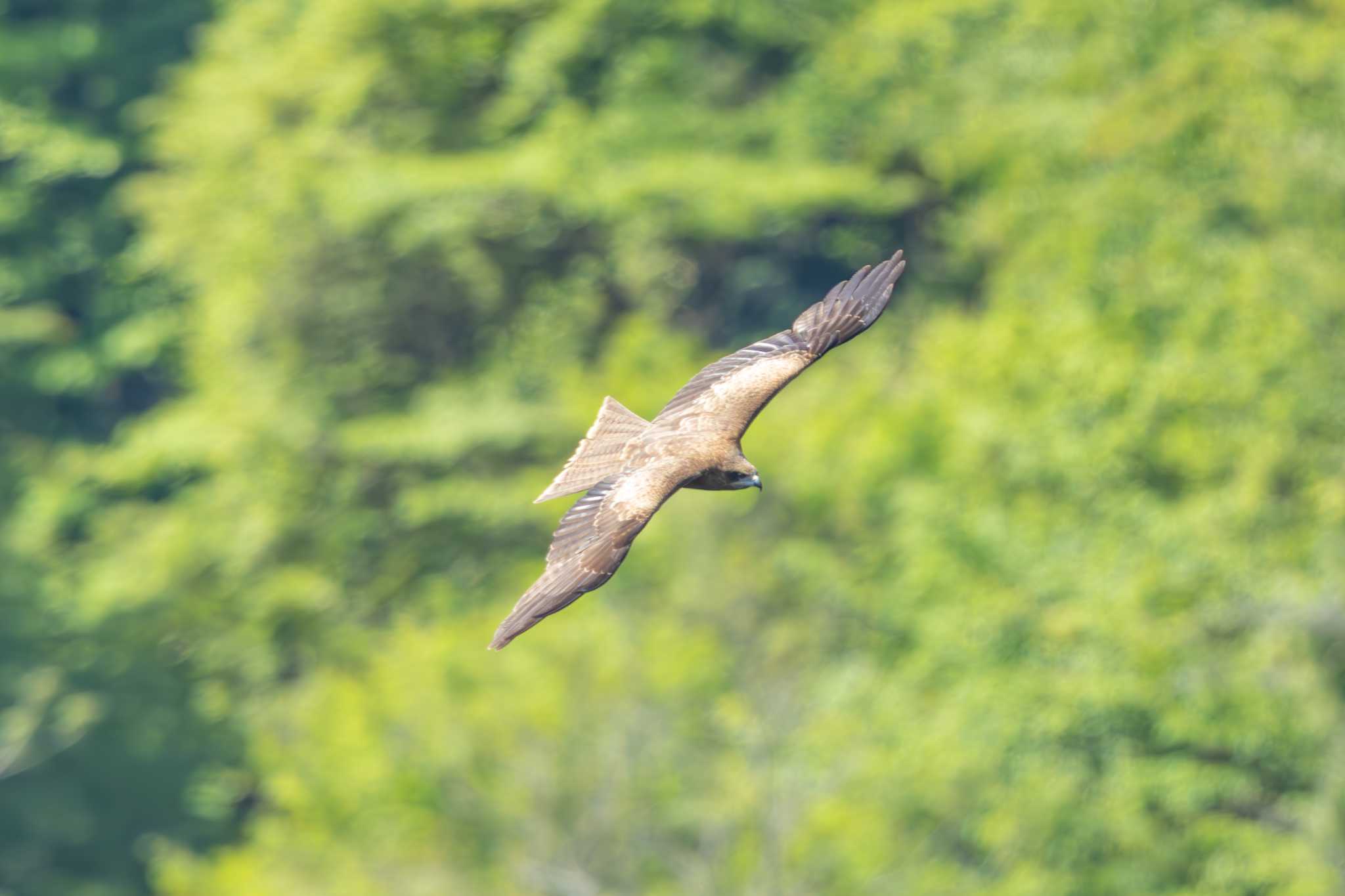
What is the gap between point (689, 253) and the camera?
3222 centimetres

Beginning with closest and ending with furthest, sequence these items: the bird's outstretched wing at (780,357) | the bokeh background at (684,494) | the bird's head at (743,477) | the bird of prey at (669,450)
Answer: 1. the bird of prey at (669,450)
2. the bird's head at (743,477)
3. the bird's outstretched wing at (780,357)
4. the bokeh background at (684,494)

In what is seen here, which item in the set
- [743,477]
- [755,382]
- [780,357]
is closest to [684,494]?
[780,357]

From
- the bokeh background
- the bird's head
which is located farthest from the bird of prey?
the bokeh background

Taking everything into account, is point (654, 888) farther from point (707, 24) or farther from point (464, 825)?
point (707, 24)

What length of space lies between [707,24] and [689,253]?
9.69 ft

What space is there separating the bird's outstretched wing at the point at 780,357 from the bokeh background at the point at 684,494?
333 inches

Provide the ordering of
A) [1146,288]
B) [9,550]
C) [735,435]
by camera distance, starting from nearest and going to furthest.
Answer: [735,435] → [1146,288] → [9,550]

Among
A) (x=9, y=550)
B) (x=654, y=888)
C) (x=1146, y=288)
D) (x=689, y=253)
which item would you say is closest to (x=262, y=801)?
(x=9, y=550)

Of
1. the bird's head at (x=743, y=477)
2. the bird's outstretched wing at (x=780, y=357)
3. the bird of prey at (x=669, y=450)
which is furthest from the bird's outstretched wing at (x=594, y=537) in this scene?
the bird's outstretched wing at (x=780, y=357)

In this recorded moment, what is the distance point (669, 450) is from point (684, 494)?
12734 millimetres

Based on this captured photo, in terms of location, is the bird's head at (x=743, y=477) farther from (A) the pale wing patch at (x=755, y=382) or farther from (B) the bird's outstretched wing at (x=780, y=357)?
(A) the pale wing patch at (x=755, y=382)

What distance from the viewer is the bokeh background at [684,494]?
21266mm

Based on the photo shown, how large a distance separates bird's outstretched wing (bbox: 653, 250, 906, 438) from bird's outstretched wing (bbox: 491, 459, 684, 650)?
3.13 feet

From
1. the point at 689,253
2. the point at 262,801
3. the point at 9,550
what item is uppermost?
the point at 689,253
